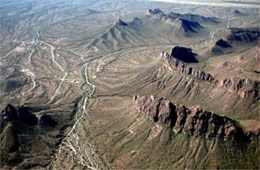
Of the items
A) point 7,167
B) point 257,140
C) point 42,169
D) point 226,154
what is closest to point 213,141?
point 226,154

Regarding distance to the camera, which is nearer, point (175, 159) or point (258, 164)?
point (258, 164)

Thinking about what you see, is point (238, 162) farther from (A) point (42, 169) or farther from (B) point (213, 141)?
(A) point (42, 169)

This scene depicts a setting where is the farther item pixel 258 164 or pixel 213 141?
pixel 213 141

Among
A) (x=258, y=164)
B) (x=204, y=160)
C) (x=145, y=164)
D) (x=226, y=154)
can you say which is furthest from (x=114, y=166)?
(x=258, y=164)

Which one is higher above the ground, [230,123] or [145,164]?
[230,123]

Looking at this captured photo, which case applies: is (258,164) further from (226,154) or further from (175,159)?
(175,159)

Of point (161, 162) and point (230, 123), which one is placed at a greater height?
point (230, 123)

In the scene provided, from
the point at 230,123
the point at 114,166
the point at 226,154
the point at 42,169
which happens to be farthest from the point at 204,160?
the point at 42,169
